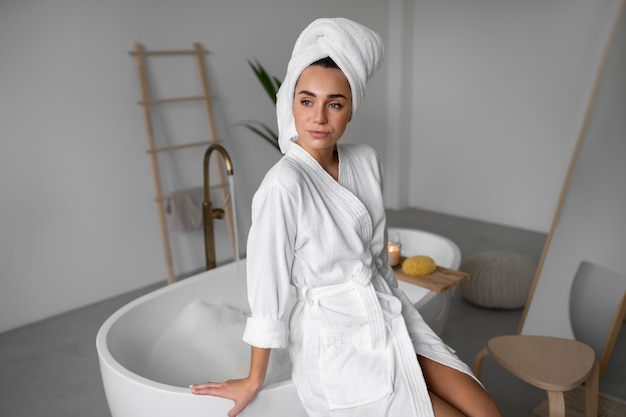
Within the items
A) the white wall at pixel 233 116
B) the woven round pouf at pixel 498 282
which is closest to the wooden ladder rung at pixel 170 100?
the white wall at pixel 233 116

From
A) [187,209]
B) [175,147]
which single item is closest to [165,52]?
[175,147]

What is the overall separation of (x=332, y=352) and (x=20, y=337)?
8.08ft

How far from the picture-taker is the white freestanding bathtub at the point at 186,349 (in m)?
1.50

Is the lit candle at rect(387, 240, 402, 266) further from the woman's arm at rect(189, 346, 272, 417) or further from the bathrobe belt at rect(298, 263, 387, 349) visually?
the woman's arm at rect(189, 346, 272, 417)

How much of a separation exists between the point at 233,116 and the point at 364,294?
2851 mm

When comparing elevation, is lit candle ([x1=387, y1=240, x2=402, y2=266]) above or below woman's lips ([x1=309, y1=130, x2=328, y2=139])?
below

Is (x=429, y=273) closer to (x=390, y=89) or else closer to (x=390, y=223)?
(x=390, y=223)

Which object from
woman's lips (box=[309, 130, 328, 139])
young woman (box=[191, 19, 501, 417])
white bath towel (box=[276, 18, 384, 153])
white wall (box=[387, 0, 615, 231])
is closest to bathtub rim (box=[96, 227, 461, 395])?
young woman (box=[191, 19, 501, 417])

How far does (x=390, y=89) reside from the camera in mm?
5215

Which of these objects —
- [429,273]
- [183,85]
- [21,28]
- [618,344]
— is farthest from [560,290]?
[21,28]

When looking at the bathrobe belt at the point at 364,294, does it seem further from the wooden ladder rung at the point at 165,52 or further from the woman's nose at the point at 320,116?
the wooden ladder rung at the point at 165,52

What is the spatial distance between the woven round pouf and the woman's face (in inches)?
82.4

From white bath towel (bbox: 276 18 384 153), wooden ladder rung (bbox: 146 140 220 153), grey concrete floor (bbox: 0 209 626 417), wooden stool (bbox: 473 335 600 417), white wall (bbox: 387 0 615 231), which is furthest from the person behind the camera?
white wall (bbox: 387 0 615 231)

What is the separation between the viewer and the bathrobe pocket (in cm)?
131
